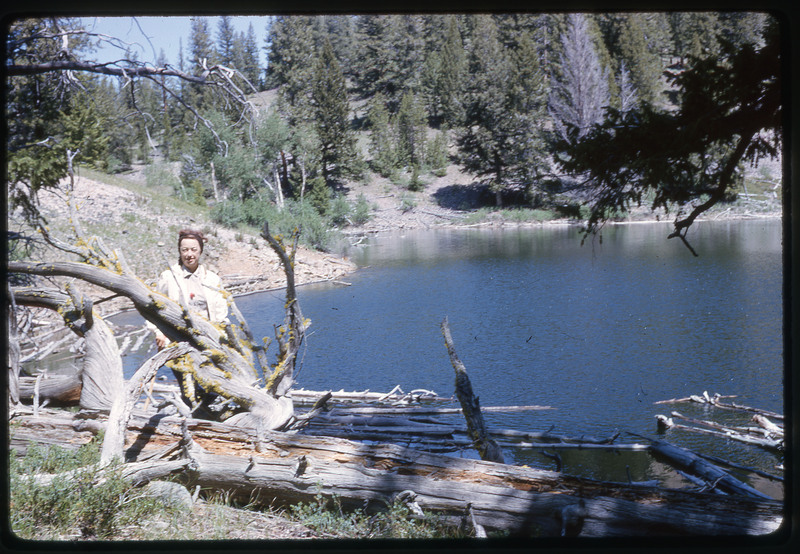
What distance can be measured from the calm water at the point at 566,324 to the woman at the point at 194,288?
3.24m

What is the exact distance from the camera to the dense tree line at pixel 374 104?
642 cm

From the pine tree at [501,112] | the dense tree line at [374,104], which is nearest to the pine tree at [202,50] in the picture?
the dense tree line at [374,104]

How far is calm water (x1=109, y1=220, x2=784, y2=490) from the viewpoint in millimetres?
7781

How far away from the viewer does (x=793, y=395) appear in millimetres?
3059

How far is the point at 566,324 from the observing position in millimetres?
10805

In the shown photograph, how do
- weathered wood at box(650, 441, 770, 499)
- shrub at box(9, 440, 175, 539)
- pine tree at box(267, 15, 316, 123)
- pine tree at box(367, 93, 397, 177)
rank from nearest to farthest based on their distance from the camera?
1. shrub at box(9, 440, 175, 539)
2. weathered wood at box(650, 441, 770, 499)
3. pine tree at box(267, 15, 316, 123)
4. pine tree at box(367, 93, 397, 177)

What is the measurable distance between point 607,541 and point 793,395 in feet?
3.85

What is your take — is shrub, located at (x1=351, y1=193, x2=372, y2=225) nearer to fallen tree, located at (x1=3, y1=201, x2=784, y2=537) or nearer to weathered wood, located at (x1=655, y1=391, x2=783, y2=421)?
fallen tree, located at (x1=3, y1=201, x2=784, y2=537)

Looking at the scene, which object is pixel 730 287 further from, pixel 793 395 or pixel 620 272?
pixel 793 395

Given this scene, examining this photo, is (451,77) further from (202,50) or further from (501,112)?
(202,50)

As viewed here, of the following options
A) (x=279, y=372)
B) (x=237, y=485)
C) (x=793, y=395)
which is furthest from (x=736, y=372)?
(x=237, y=485)

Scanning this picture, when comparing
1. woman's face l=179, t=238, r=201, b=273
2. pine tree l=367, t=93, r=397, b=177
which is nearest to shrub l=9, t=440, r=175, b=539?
woman's face l=179, t=238, r=201, b=273

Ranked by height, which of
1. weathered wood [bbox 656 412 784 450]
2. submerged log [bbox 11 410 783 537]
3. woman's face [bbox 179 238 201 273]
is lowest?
weathered wood [bbox 656 412 784 450]

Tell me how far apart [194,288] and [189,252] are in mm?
703
